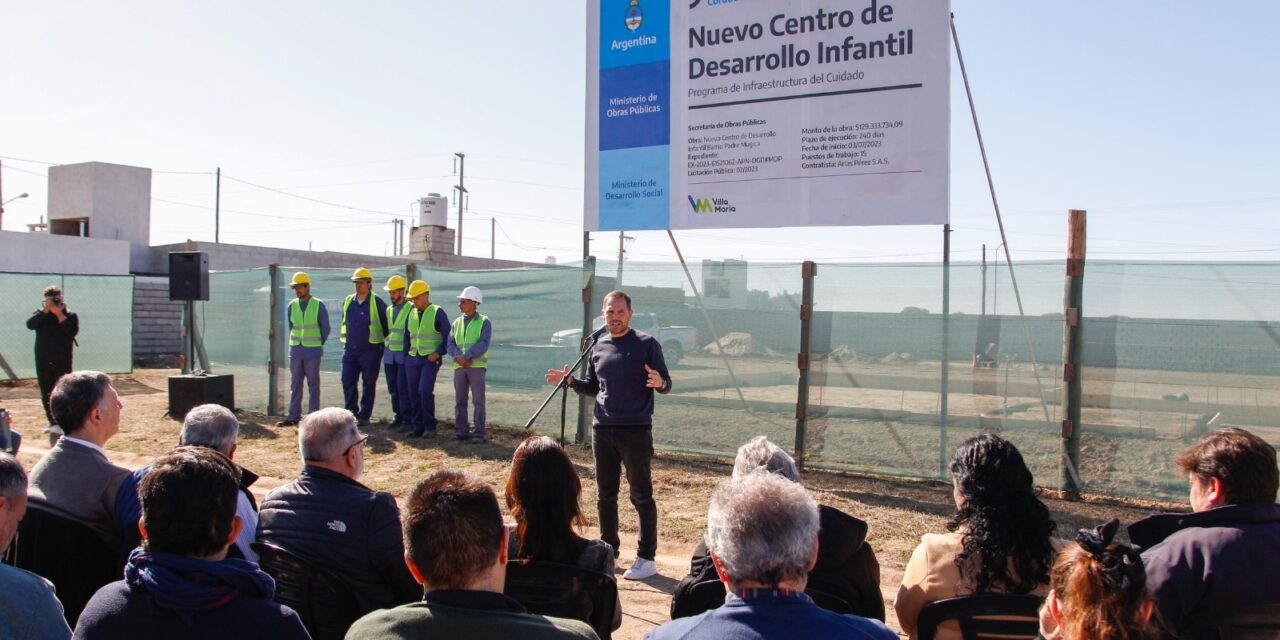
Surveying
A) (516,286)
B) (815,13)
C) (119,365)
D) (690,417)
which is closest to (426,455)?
(516,286)

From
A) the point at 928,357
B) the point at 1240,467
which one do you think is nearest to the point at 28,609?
the point at 1240,467

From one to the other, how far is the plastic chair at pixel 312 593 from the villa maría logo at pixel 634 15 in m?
6.87

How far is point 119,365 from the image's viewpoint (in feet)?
53.0

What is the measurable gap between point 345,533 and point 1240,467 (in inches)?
107

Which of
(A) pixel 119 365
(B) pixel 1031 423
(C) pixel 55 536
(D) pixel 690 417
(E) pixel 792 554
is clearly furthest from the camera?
(A) pixel 119 365

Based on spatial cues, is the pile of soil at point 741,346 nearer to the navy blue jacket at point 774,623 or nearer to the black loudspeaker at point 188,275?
the navy blue jacket at point 774,623

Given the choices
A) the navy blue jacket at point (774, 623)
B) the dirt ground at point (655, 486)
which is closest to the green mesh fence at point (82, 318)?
the dirt ground at point (655, 486)

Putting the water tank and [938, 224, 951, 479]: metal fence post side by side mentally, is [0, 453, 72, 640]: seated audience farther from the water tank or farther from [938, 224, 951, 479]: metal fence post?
the water tank

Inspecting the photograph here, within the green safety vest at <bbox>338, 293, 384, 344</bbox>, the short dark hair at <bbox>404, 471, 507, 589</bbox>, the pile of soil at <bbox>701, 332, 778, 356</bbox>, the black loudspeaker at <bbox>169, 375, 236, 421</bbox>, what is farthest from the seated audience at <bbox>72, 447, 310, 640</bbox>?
the black loudspeaker at <bbox>169, 375, 236, 421</bbox>

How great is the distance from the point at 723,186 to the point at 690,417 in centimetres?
220

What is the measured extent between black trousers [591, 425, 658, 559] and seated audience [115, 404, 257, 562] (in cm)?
235

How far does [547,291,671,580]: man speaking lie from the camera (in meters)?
5.29

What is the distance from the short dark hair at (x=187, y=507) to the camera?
2.07 m

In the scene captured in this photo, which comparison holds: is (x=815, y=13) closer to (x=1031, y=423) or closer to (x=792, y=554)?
(x=1031, y=423)
